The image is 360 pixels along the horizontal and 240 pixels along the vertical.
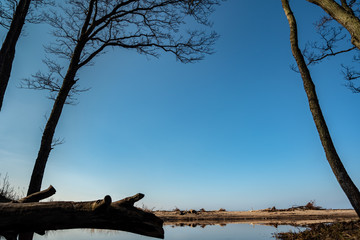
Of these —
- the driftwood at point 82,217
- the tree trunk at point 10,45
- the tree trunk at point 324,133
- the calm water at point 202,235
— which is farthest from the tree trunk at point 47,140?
the tree trunk at point 324,133

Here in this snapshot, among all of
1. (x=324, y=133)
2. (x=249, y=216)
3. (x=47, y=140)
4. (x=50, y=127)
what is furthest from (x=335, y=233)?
(x=249, y=216)

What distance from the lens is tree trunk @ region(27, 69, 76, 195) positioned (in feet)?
21.6

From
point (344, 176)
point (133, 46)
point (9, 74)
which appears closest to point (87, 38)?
point (133, 46)

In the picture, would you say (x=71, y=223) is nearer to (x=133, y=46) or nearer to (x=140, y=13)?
(x=133, y=46)

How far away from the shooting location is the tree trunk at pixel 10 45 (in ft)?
19.8

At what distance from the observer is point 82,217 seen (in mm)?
2951

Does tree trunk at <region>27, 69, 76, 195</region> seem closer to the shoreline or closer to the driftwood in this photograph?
the driftwood

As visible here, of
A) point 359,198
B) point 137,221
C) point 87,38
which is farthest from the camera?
point 87,38

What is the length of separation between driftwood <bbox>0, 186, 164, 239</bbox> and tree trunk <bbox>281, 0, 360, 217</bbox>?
4.57 metres

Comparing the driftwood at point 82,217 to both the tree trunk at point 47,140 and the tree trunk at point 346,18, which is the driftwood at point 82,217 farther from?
the tree trunk at point 346,18

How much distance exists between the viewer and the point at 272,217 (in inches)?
624

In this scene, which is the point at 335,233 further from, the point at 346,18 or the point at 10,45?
the point at 10,45

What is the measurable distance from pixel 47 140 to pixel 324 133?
7634 mm

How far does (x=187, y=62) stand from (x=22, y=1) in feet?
19.7
